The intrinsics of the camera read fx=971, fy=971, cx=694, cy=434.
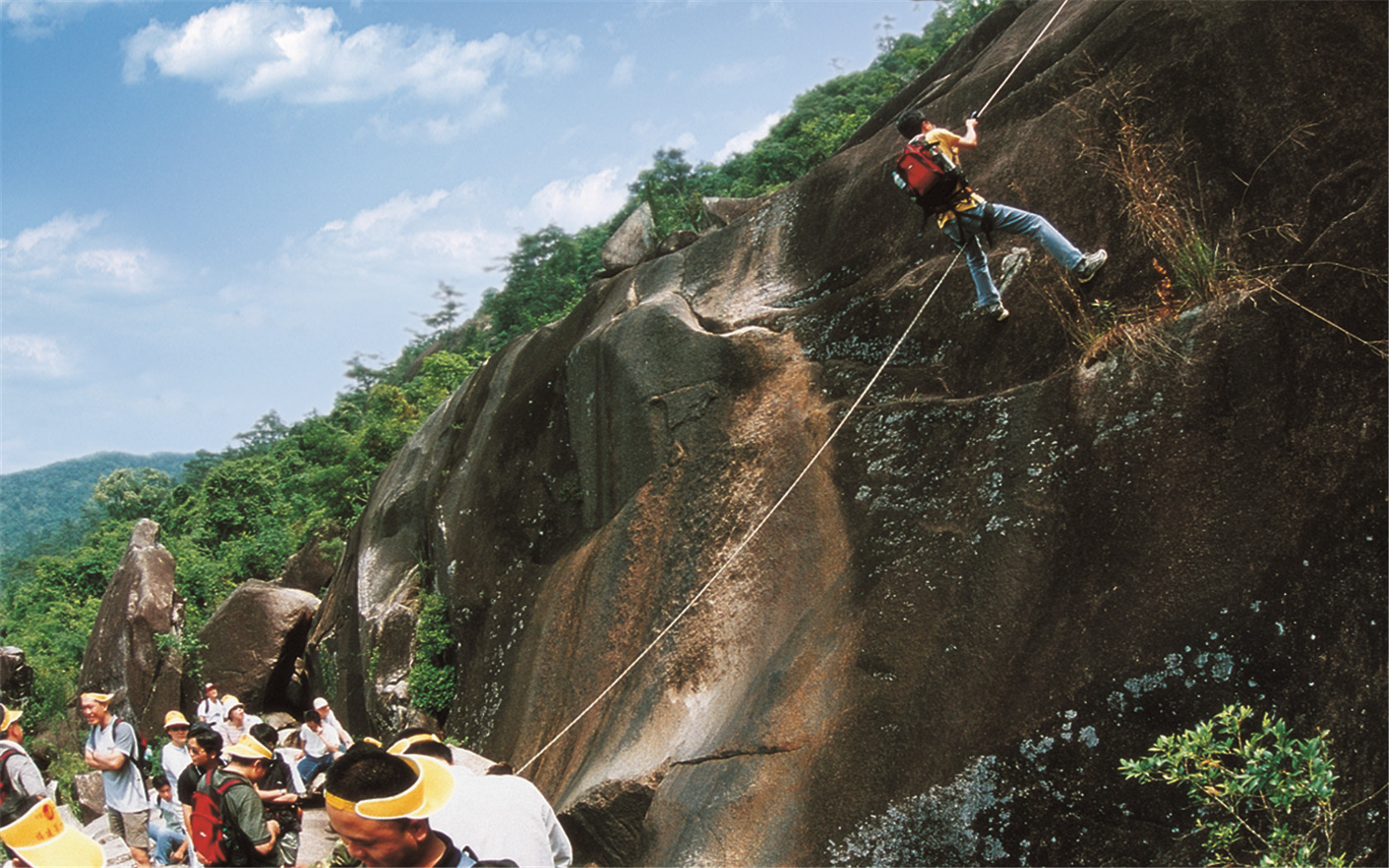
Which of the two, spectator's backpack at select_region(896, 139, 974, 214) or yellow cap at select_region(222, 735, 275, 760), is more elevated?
spectator's backpack at select_region(896, 139, 974, 214)

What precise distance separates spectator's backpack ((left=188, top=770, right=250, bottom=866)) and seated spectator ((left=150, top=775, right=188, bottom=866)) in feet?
8.32

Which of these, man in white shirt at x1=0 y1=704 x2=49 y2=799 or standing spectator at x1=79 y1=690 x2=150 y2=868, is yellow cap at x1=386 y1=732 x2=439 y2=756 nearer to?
man in white shirt at x1=0 y1=704 x2=49 y2=799

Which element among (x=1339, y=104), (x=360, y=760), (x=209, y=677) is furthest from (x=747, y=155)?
(x=360, y=760)

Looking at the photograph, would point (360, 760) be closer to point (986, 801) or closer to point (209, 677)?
point (986, 801)

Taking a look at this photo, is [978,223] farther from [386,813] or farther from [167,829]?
[167,829]

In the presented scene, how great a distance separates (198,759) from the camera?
5.42 meters

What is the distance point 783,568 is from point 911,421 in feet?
4.78

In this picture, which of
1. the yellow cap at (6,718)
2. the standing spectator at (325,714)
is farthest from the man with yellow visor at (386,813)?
the standing spectator at (325,714)

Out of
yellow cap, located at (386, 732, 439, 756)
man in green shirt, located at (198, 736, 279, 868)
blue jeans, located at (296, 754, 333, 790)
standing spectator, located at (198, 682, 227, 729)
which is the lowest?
blue jeans, located at (296, 754, 333, 790)

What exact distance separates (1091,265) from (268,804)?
20.8 ft

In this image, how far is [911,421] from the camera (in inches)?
274

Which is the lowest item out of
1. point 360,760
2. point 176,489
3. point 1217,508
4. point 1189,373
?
point 1217,508

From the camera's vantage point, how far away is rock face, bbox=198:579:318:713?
18000 millimetres

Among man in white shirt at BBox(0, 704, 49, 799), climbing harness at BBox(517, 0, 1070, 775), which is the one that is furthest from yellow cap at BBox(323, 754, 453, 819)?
man in white shirt at BBox(0, 704, 49, 799)
